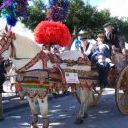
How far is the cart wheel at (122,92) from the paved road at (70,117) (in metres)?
0.18

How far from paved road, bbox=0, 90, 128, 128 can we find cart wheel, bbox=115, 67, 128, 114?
0.18 meters

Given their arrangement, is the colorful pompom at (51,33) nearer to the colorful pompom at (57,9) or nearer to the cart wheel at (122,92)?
the colorful pompom at (57,9)

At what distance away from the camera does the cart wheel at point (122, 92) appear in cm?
852

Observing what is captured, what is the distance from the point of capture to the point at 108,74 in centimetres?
856

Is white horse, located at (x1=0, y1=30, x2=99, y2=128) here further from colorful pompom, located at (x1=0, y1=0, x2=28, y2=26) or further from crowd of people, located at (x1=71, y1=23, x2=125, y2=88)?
crowd of people, located at (x1=71, y1=23, x2=125, y2=88)

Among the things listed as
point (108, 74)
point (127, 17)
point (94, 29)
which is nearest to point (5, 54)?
point (108, 74)

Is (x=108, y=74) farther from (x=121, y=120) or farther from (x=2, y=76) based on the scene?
(x=2, y=76)

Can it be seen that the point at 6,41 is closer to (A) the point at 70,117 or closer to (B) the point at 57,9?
(B) the point at 57,9

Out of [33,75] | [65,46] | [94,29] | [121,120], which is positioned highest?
[94,29]

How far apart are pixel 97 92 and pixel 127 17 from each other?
36.3m

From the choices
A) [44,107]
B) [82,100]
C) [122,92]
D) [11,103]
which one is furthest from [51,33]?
[11,103]

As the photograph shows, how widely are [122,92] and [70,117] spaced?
123cm

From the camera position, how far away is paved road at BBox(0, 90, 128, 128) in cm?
795

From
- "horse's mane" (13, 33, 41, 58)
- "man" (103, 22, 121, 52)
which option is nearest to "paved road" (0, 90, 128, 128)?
"man" (103, 22, 121, 52)
